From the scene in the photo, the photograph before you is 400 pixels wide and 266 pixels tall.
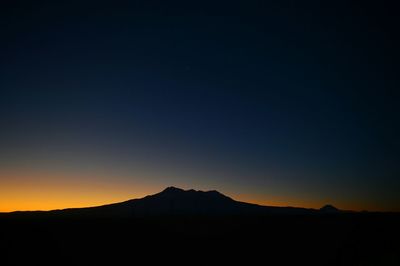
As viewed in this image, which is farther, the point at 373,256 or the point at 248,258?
the point at 248,258

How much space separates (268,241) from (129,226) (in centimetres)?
1258

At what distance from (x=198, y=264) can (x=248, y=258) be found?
4194 millimetres

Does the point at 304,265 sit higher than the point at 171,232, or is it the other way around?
the point at 171,232

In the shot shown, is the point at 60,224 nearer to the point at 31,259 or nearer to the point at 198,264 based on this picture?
the point at 31,259

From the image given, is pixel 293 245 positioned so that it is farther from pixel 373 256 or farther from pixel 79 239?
pixel 79 239

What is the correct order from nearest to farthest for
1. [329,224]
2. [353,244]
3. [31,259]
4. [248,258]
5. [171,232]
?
[31,259], [248,258], [353,244], [171,232], [329,224]

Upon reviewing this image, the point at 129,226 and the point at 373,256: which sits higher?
the point at 129,226

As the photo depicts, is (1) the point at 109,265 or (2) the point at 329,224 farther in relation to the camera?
(2) the point at 329,224

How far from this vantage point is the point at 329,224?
120ft

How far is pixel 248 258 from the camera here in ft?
86.0

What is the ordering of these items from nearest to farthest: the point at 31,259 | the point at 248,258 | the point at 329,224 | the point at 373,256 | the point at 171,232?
the point at 31,259, the point at 373,256, the point at 248,258, the point at 171,232, the point at 329,224

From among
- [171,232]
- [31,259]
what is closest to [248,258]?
[171,232]

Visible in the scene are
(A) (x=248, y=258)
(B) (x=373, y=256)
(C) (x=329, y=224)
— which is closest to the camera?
(B) (x=373, y=256)

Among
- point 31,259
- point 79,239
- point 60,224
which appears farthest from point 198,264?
point 60,224
